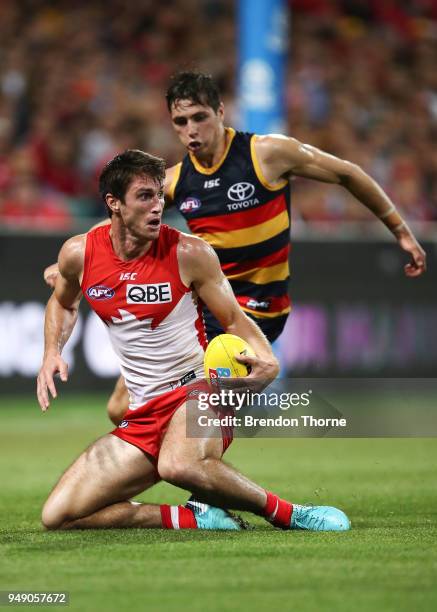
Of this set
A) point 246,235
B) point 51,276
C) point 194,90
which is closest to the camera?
point 51,276

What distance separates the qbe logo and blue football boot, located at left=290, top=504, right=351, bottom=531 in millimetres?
1279

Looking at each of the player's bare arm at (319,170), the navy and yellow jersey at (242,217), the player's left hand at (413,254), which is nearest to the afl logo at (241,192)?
the navy and yellow jersey at (242,217)

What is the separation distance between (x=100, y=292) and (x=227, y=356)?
878 millimetres

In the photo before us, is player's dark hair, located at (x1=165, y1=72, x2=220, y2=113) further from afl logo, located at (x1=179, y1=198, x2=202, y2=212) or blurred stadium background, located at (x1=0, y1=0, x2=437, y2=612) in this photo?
blurred stadium background, located at (x1=0, y1=0, x2=437, y2=612)

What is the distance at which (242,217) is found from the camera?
7441 millimetres

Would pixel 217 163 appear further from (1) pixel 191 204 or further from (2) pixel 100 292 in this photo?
(2) pixel 100 292

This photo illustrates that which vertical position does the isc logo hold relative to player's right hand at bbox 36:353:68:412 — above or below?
above

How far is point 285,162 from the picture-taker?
7355mm

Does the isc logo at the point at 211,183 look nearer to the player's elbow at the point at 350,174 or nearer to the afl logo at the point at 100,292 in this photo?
the player's elbow at the point at 350,174

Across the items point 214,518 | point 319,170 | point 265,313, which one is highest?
point 319,170

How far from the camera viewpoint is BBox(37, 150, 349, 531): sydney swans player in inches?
242

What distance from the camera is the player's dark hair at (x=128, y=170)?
6.23 meters

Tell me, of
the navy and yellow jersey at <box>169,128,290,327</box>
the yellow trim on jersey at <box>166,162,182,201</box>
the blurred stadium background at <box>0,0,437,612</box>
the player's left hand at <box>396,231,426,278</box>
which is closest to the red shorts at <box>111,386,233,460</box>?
the blurred stadium background at <box>0,0,437,612</box>

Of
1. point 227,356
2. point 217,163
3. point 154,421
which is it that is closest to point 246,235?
point 217,163
